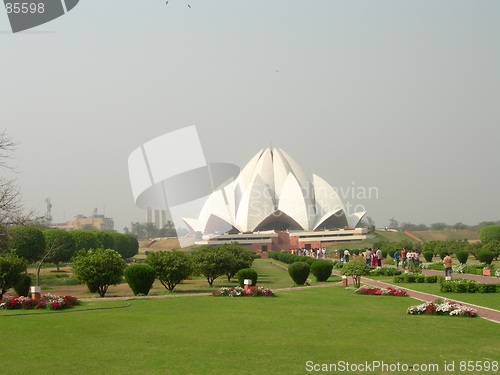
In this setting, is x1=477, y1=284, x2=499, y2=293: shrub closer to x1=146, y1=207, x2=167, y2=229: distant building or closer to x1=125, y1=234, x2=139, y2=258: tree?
x1=125, y1=234, x2=139, y2=258: tree

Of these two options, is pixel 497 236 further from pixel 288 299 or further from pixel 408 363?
pixel 408 363

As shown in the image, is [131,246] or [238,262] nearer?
[238,262]

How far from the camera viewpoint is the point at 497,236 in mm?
39844

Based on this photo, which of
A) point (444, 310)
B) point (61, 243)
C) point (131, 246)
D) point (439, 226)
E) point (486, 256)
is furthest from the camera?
point (439, 226)

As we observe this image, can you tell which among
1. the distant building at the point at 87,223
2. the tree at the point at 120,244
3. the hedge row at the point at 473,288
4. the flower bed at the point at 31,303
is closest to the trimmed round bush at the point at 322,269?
the hedge row at the point at 473,288

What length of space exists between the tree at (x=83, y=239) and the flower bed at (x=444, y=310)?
101ft

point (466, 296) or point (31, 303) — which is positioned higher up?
point (31, 303)

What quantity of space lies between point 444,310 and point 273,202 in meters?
52.5

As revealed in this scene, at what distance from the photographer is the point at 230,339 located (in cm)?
696

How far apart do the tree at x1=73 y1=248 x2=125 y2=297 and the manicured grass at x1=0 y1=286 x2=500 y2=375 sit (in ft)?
19.0

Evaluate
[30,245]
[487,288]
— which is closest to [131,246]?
[30,245]

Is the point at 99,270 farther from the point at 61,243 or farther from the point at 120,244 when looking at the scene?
the point at 120,244

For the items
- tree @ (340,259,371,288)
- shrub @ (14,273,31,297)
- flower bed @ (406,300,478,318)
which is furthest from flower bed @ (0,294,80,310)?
tree @ (340,259,371,288)

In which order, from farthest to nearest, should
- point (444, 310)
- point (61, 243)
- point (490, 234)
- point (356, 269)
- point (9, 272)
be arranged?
point (490, 234) < point (61, 243) < point (356, 269) < point (9, 272) < point (444, 310)
